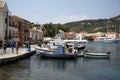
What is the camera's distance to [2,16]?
6034cm

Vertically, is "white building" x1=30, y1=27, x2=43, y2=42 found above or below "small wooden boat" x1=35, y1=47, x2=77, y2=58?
above

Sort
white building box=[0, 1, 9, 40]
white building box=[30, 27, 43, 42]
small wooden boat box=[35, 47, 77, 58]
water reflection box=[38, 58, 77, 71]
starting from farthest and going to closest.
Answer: white building box=[30, 27, 43, 42] < white building box=[0, 1, 9, 40] < small wooden boat box=[35, 47, 77, 58] < water reflection box=[38, 58, 77, 71]

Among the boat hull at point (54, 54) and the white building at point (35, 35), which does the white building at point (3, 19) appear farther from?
the white building at point (35, 35)

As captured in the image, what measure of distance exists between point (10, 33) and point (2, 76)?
140 ft

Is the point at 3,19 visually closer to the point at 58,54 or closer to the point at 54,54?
the point at 54,54

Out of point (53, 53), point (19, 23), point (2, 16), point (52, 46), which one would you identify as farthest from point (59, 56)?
point (19, 23)

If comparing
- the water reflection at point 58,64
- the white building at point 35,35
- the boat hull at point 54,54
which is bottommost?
the water reflection at point 58,64

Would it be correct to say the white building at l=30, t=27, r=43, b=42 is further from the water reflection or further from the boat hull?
the water reflection

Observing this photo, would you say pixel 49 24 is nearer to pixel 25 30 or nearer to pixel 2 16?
pixel 25 30

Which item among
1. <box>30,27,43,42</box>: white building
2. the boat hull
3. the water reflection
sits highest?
<box>30,27,43,42</box>: white building

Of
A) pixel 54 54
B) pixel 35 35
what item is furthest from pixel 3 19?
pixel 35 35

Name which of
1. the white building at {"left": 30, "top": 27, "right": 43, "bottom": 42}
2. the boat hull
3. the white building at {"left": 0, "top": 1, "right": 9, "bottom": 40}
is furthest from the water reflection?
the white building at {"left": 30, "top": 27, "right": 43, "bottom": 42}

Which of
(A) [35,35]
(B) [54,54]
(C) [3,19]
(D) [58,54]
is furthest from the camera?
(A) [35,35]

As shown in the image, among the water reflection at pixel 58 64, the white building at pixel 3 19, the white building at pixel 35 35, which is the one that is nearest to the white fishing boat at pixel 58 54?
the water reflection at pixel 58 64
